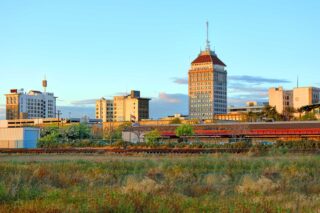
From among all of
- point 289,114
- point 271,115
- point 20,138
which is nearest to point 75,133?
point 20,138

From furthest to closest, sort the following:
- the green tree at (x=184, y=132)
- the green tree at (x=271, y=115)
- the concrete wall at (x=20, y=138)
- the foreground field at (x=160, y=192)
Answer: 1. the green tree at (x=271, y=115)
2. the green tree at (x=184, y=132)
3. the concrete wall at (x=20, y=138)
4. the foreground field at (x=160, y=192)

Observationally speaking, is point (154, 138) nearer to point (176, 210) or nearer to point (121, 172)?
point (121, 172)

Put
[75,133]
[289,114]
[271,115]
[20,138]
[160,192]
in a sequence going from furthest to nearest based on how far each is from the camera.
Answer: [289,114]
[271,115]
[75,133]
[20,138]
[160,192]

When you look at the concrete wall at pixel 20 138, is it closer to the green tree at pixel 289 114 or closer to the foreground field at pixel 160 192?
the foreground field at pixel 160 192

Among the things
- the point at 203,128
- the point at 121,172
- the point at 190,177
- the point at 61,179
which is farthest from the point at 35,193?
the point at 203,128

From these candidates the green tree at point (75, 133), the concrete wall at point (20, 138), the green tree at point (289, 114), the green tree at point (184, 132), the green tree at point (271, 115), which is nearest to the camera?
the concrete wall at point (20, 138)

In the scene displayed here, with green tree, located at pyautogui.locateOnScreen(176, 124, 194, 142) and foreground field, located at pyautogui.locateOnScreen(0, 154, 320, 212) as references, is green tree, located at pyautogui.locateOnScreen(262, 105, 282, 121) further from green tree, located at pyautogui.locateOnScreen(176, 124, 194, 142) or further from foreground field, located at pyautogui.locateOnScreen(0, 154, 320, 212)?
foreground field, located at pyautogui.locateOnScreen(0, 154, 320, 212)

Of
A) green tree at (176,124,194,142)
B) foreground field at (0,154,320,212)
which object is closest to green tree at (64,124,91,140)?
green tree at (176,124,194,142)

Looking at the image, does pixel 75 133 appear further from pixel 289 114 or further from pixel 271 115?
pixel 289 114

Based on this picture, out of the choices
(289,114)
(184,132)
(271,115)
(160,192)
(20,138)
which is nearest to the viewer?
(160,192)

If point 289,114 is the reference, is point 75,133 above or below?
below

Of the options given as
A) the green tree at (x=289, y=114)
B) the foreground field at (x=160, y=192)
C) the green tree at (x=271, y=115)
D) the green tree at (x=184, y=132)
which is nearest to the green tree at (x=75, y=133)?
the green tree at (x=184, y=132)

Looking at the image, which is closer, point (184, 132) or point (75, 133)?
point (184, 132)

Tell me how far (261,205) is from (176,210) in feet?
7.87
